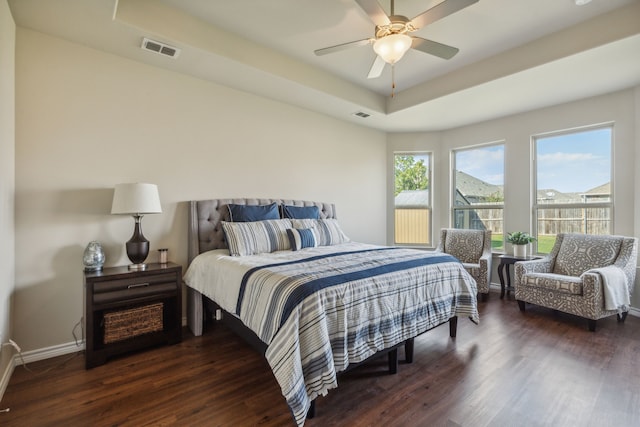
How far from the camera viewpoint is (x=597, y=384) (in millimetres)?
2051

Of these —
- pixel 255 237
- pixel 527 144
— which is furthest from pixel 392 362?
pixel 527 144

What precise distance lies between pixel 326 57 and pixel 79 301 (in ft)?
11.5

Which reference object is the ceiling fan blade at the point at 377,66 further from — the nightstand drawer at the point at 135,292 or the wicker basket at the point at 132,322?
the wicker basket at the point at 132,322

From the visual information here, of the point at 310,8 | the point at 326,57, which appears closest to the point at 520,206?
the point at 326,57

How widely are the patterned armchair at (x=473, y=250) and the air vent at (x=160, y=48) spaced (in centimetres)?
437

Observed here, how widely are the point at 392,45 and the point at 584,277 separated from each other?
3.08 metres

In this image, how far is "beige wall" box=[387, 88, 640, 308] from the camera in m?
3.56

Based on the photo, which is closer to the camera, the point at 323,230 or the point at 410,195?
the point at 323,230

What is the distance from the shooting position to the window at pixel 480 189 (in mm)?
4832

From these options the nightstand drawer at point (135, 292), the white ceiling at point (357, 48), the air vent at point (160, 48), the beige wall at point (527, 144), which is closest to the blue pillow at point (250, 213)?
the nightstand drawer at point (135, 292)

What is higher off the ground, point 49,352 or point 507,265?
point 507,265

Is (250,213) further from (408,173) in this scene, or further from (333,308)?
(408,173)

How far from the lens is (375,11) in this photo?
6.54 ft

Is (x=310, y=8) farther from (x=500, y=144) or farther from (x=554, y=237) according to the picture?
(x=554, y=237)
